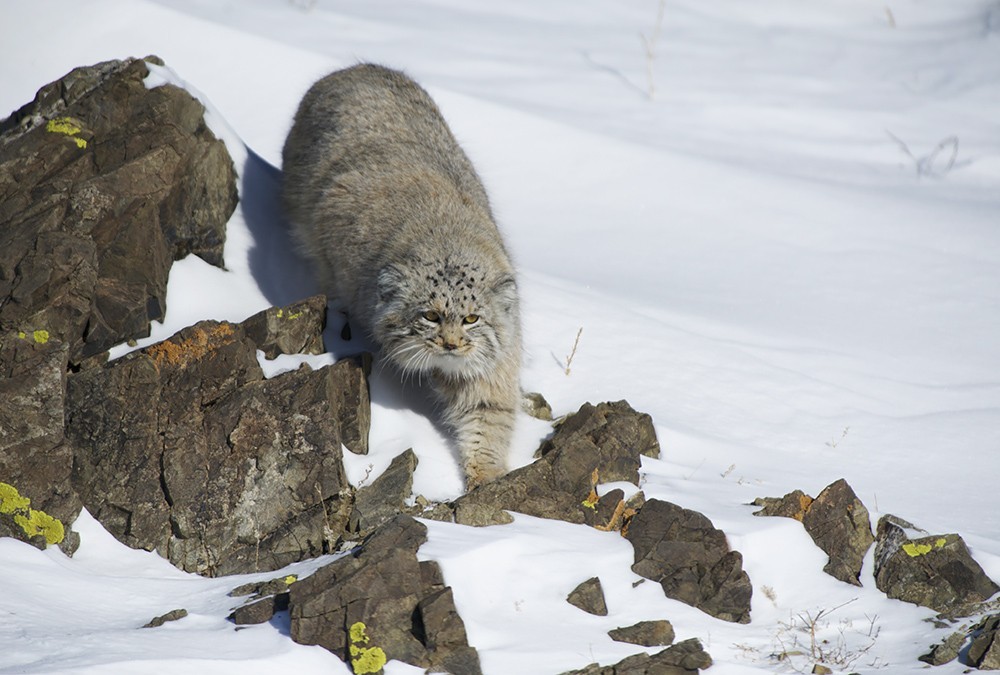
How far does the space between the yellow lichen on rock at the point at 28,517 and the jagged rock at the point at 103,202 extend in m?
0.91

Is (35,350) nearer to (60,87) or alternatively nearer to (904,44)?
(60,87)

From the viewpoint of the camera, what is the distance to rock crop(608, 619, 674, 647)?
14.4 feet

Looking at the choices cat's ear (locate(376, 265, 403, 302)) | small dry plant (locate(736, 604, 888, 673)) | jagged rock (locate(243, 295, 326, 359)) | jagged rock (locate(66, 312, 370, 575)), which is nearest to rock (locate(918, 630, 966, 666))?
small dry plant (locate(736, 604, 888, 673))

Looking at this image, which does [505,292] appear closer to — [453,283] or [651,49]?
[453,283]

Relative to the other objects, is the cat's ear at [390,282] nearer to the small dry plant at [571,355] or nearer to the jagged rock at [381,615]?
the small dry plant at [571,355]

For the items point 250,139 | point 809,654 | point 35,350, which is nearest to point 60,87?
point 35,350

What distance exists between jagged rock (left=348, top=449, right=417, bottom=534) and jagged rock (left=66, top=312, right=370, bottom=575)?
8cm

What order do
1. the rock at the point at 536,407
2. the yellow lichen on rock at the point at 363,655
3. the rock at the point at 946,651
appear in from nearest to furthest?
the yellow lichen on rock at the point at 363,655 → the rock at the point at 946,651 → the rock at the point at 536,407

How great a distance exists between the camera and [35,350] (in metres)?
5.17

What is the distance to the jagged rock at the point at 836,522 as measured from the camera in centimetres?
516

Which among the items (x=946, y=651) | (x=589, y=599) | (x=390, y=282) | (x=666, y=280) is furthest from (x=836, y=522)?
(x=666, y=280)

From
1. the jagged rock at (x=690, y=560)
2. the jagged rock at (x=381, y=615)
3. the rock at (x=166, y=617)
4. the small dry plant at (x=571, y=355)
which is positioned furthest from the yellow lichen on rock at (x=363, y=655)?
the small dry plant at (x=571, y=355)

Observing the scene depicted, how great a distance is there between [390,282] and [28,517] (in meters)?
2.25

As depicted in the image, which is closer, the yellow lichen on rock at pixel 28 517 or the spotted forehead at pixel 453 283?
the yellow lichen on rock at pixel 28 517
